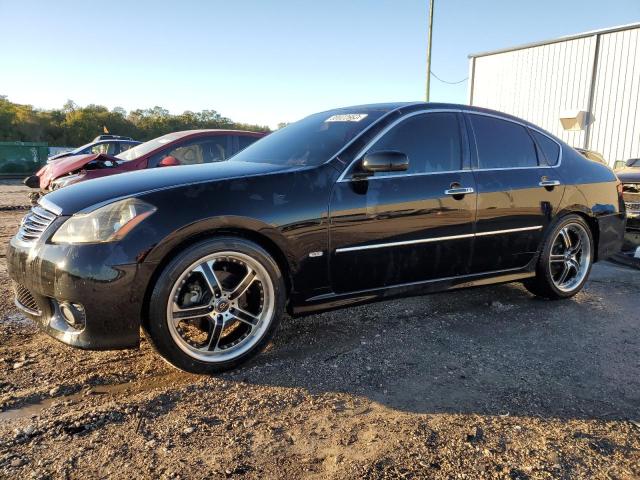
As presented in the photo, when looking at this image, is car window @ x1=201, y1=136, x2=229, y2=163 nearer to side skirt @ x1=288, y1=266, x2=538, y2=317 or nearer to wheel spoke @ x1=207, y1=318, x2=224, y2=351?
side skirt @ x1=288, y1=266, x2=538, y2=317

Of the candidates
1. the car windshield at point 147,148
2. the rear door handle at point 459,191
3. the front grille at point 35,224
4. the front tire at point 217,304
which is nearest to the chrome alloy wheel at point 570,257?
the rear door handle at point 459,191

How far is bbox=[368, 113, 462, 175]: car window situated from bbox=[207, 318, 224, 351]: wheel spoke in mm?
1543

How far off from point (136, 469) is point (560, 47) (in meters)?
21.8

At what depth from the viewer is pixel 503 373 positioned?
292 cm

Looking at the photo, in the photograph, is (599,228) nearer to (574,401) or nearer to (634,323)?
(634,323)

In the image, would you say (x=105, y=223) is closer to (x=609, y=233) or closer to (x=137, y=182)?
(x=137, y=182)

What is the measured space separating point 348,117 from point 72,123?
1844 inches

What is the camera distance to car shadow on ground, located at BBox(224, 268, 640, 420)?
2.61 m

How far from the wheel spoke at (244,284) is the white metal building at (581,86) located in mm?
18622

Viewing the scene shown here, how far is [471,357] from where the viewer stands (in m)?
3.14

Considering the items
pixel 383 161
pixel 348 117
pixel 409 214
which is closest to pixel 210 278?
pixel 383 161

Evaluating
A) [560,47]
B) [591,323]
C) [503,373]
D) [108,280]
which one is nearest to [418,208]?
[503,373]

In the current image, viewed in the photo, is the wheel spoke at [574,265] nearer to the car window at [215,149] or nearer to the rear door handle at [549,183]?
the rear door handle at [549,183]

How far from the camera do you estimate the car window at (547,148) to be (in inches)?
170
